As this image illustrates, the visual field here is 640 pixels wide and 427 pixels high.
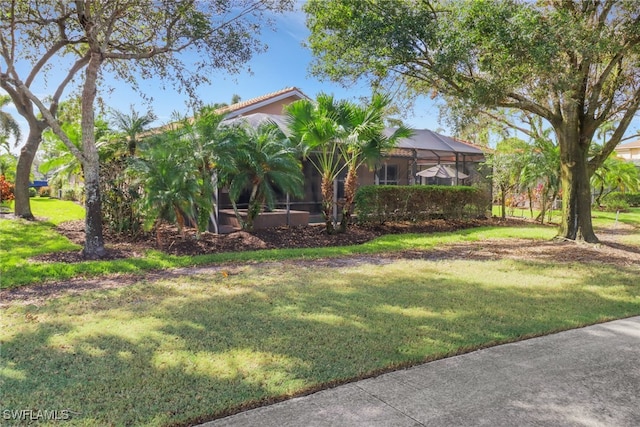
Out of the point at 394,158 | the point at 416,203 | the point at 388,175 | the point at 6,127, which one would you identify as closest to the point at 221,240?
the point at 416,203

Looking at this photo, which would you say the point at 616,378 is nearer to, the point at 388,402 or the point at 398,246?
the point at 388,402

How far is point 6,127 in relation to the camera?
114 ft

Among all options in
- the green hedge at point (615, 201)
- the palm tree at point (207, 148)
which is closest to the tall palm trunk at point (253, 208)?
the palm tree at point (207, 148)

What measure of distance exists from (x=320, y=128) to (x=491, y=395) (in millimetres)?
8720

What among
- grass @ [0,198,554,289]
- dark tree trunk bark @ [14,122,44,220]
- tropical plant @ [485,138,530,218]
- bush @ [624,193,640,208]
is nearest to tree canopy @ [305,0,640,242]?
grass @ [0,198,554,289]

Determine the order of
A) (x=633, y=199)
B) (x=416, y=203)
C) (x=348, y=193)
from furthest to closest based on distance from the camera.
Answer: (x=633, y=199) → (x=416, y=203) → (x=348, y=193)

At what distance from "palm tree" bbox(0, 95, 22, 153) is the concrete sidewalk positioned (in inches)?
1544

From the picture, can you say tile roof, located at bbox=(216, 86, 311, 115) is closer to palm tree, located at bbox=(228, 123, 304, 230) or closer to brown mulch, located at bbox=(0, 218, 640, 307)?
palm tree, located at bbox=(228, 123, 304, 230)

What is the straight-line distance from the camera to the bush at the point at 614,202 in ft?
83.7

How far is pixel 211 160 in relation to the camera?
35.3 ft

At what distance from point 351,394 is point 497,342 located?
2.02 metres

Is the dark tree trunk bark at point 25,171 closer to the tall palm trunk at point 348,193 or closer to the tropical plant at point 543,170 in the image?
the tall palm trunk at point 348,193

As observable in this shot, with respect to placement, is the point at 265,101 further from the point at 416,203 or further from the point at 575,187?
the point at 575,187

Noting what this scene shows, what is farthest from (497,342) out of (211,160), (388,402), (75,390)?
(211,160)
